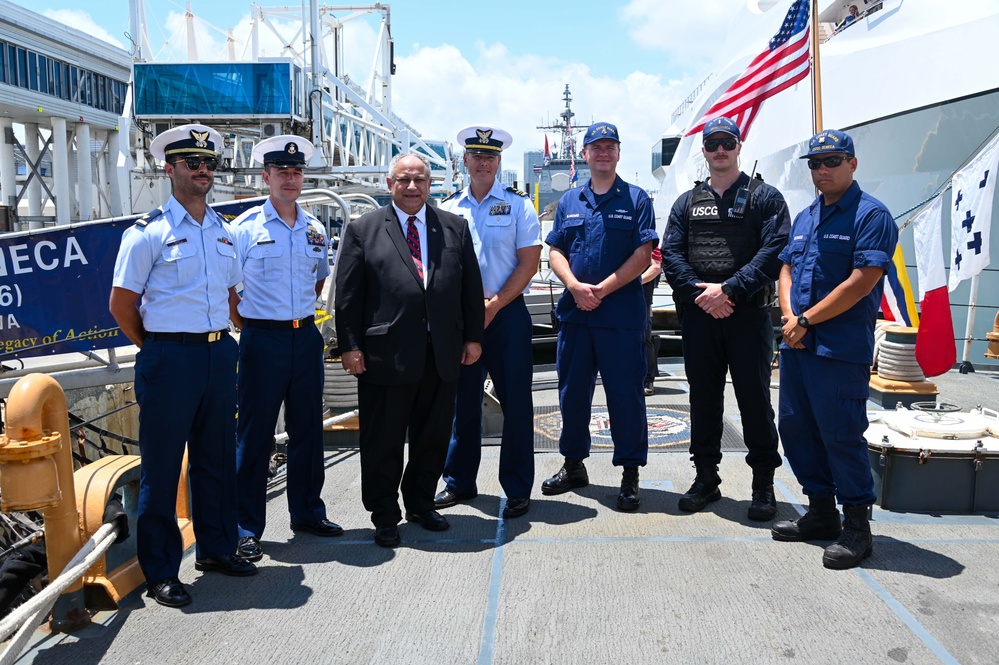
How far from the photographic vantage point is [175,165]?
3.14 meters

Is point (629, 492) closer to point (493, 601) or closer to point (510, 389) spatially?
point (510, 389)

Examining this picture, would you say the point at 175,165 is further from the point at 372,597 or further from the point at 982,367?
the point at 982,367

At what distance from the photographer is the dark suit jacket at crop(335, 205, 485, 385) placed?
3.64 m

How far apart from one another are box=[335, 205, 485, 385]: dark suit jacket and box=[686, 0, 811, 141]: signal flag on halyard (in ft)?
14.5

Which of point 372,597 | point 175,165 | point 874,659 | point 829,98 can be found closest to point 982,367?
point 829,98

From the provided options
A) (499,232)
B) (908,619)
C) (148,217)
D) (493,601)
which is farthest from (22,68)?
(908,619)

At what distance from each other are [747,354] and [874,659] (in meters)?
1.65

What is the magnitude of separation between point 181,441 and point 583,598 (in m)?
1.68

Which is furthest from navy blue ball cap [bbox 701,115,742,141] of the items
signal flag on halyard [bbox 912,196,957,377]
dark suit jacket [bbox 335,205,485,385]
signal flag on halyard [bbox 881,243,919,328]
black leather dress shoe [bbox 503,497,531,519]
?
signal flag on halyard [bbox 881,243,919,328]

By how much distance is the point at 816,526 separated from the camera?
362 cm

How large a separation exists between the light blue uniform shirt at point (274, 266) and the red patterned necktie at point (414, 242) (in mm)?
468

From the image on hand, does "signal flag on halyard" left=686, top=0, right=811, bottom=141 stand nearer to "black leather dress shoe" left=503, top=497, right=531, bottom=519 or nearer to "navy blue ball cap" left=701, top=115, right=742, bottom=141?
"navy blue ball cap" left=701, top=115, right=742, bottom=141

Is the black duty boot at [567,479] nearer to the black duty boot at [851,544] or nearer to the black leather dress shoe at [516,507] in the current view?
the black leather dress shoe at [516,507]

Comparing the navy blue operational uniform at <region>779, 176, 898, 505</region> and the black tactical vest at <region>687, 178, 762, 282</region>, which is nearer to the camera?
the navy blue operational uniform at <region>779, 176, 898, 505</region>
